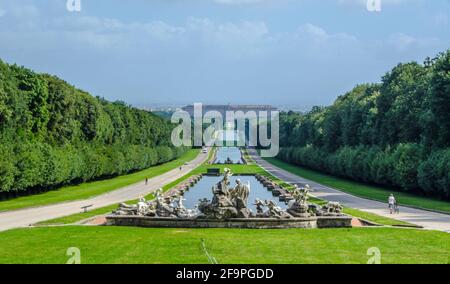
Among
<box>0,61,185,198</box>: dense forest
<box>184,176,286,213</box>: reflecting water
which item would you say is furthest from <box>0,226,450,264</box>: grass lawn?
<box>0,61,185,198</box>: dense forest

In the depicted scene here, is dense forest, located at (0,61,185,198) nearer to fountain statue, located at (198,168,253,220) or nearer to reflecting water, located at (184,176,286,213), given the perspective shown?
reflecting water, located at (184,176,286,213)

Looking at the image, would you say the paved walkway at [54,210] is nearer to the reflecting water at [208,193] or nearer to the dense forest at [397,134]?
the reflecting water at [208,193]

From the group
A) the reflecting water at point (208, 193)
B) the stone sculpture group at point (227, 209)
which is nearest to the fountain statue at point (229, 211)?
the stone sculpture group at point (227, 209)

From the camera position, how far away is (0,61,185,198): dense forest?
6138cm

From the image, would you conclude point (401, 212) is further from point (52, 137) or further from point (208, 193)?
point (52, 137)

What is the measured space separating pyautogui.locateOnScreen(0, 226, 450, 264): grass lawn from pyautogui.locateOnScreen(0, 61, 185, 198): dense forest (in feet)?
85.3

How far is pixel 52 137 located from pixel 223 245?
5131cm

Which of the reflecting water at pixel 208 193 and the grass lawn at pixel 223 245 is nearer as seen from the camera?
the grass lawn at pixel 223 245

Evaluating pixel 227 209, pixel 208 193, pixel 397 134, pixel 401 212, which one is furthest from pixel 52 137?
pixel 227 209

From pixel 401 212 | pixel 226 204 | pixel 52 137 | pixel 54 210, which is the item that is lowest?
pixel 401 212

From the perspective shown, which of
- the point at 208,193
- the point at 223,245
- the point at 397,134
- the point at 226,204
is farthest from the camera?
the point at 397,134

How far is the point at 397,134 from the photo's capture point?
81.6 metres

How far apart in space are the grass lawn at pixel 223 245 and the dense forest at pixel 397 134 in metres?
27.2

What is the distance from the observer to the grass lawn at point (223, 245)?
25266 millimetres
